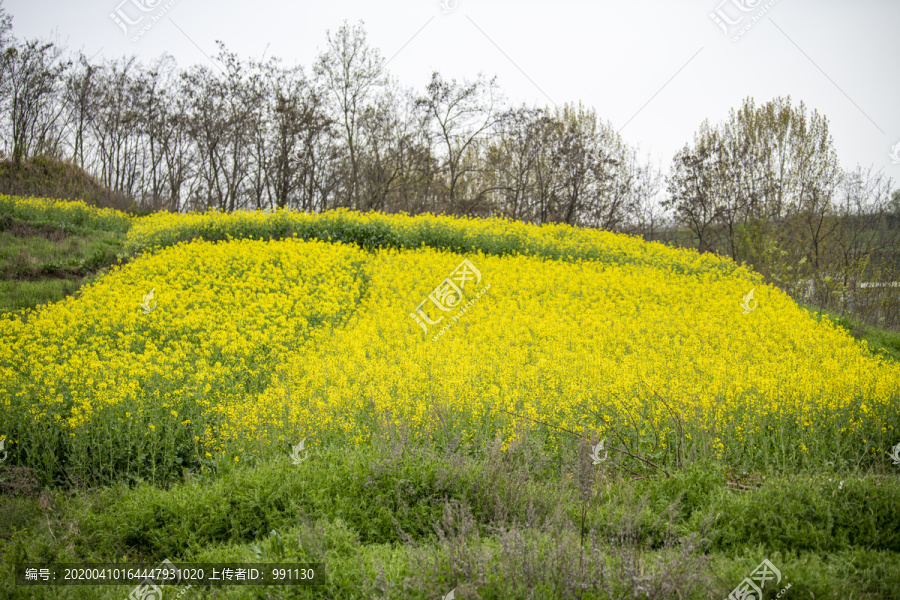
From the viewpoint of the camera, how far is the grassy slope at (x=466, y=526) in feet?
8.80

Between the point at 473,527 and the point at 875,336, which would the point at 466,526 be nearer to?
the point at 473,527

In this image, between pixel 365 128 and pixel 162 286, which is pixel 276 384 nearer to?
pixel 162 286

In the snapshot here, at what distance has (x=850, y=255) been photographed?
53.2ft

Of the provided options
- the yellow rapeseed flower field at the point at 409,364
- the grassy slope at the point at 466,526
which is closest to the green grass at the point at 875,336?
the yellow rapeseed flower field at the point at 409,364

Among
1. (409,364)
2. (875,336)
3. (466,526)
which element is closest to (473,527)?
(466,526)

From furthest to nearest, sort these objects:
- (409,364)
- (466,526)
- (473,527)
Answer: (409,364)
(473,527)
(466,526)

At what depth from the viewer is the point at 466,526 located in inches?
113

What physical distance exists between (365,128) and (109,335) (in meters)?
17.5

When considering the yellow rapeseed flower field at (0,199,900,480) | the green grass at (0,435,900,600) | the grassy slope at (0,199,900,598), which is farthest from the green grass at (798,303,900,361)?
the green grass at (0,435,900,600)

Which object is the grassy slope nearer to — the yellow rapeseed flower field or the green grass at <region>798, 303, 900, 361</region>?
the yellow rapeseed flower field

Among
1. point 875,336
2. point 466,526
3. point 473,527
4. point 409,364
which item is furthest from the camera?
point 875,336

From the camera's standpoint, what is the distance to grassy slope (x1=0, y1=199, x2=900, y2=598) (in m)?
2.68

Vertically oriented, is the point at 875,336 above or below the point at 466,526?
above

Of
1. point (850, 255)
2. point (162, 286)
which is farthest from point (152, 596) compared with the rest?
point (850, 255)
